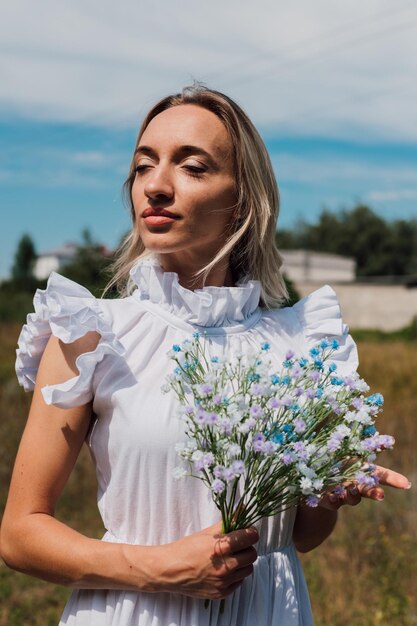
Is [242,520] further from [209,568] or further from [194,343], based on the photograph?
[194,343]

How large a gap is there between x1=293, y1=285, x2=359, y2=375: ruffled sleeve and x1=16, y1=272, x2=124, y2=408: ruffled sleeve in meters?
0.59

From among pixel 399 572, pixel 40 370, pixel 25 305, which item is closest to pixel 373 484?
pixel 40 370

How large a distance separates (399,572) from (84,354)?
3736 mm

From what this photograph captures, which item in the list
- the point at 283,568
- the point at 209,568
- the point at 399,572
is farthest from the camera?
the point at 399,572

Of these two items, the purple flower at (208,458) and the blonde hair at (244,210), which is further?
the blonde hair at (244,210)

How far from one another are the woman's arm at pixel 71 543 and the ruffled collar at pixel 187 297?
26 cm

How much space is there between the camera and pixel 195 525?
1802 millimetres

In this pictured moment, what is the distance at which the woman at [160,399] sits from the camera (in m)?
1.68

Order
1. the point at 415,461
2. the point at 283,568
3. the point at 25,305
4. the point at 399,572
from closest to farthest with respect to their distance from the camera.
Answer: the point at 283,568
the point at 399,572
the point at 415,461
the point at 25,305

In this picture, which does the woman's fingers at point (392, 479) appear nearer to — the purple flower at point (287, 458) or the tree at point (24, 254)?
the purple flower at point (287, 458)

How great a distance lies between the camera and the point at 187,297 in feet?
6.45

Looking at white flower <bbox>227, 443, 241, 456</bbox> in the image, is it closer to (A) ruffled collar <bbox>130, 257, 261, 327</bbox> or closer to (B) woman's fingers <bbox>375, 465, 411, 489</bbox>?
(B) woman's fingers <bbox>375, 465, 411, 489</bbox>

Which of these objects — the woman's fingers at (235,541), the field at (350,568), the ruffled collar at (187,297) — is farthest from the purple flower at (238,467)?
the field at (350,568)

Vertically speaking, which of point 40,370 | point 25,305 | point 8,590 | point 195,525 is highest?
point 25,305
